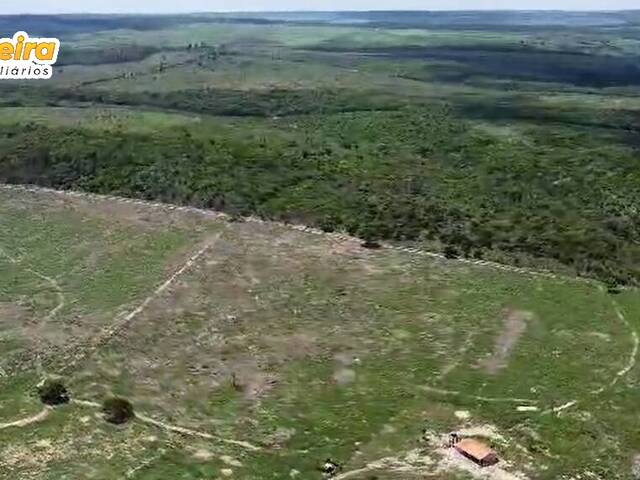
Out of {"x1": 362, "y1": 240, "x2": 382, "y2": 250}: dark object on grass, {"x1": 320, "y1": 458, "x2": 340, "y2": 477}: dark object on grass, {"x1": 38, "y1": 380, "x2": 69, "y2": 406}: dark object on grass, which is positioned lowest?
{"x1": 320, "y1": 458, "x2": 340, "y2": 477}: dark object on grass

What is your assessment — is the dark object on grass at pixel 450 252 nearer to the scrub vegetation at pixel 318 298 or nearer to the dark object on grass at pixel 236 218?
the scrub vegetation at pixel 318 298

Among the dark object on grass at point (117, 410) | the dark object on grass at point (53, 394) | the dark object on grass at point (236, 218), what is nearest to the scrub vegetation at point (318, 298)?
the dark object on grass at point (53, 394)

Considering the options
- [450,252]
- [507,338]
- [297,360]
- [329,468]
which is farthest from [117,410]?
[450,252]

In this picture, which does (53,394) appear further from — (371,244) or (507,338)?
(371,244)

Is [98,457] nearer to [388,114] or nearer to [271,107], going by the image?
[388,114]

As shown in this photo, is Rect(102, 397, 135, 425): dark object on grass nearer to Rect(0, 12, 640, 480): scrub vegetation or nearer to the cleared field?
Rect(0, 12, 640, 480): scrub vegetation

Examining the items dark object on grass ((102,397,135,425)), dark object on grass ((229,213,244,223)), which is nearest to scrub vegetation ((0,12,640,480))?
dark object on grass ((102,397,135,425))
